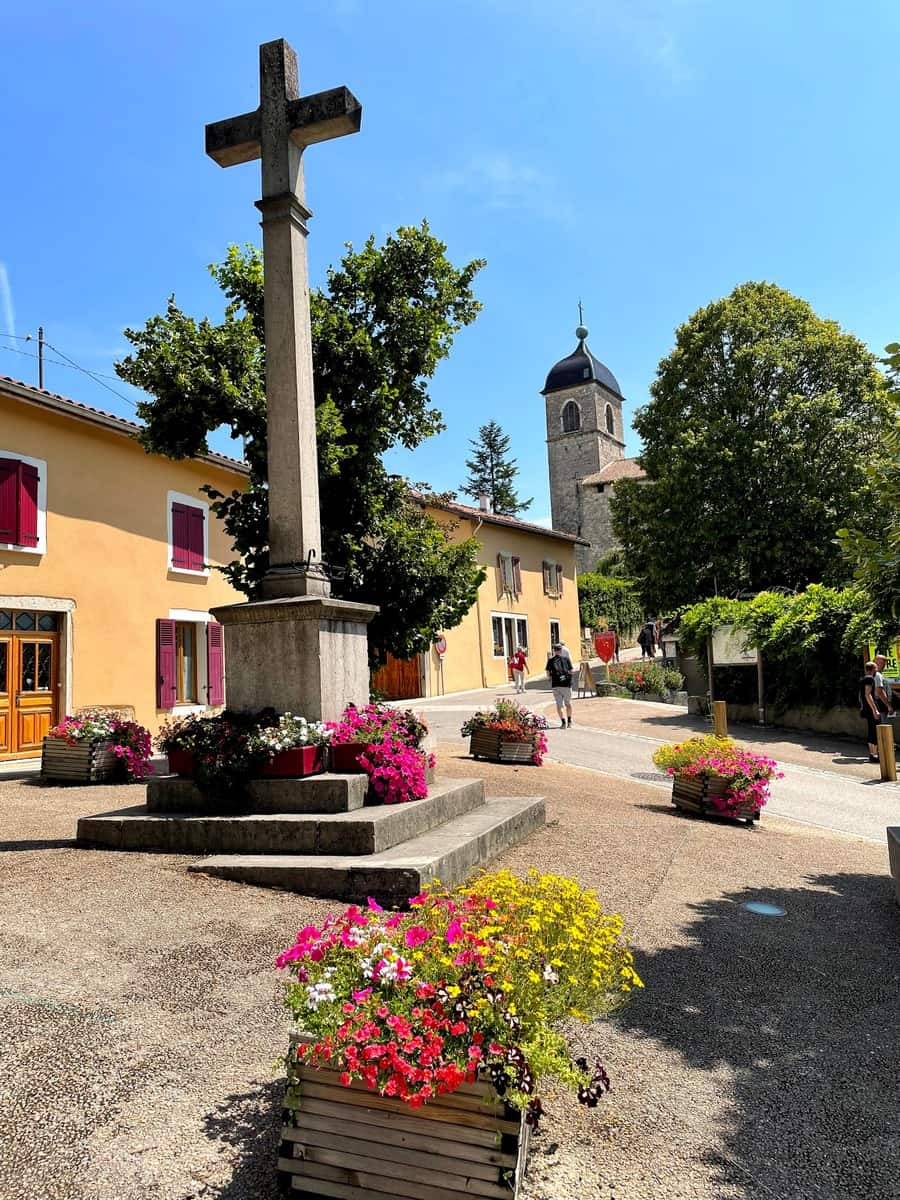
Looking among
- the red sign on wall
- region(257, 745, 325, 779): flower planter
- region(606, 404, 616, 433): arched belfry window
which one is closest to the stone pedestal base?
region(257, 745, 325, 779): flower planter

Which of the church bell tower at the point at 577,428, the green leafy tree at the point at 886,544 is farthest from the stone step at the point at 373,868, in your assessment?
the church bell tower at the point at 577,428

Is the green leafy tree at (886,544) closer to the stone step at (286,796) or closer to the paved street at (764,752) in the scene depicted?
the stone step at (286,796)

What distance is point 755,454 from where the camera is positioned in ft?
78.4

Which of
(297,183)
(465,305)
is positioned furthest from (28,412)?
(297,183)

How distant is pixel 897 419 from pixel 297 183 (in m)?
5.07

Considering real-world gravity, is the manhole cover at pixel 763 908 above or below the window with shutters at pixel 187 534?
below

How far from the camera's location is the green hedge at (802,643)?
51.4 feet

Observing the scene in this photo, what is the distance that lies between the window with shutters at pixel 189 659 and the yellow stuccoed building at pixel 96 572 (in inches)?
0.9

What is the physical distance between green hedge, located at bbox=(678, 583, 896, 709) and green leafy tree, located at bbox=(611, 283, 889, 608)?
668 cm

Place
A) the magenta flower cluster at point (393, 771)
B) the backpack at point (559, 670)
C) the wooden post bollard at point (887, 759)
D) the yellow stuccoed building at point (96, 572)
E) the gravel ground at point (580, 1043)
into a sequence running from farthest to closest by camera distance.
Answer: the backpack at point (559, 670), the yellow stuccoed building at point (96, 572), the wooden post bollard at point (887, 759), the magenta flower cluster at point (393, 771), the gravel ground at point (580, 1043)

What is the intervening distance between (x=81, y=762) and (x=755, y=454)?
20.6 meters

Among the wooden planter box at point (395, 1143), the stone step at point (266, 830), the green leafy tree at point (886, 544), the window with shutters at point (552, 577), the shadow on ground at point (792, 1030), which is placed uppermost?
the window with shutters at point (552, 577)

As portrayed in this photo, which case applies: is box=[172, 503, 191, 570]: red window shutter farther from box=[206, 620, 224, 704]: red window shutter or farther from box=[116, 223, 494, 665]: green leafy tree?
box=[116, 223, 494, 665]: green leafy tree

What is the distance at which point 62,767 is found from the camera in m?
9.74
